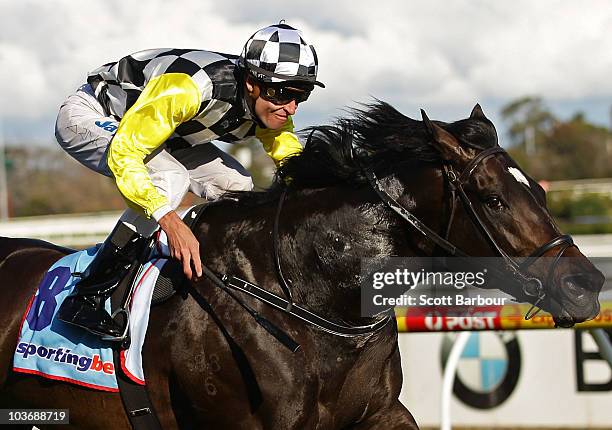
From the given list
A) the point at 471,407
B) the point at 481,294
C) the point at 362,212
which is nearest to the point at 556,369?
the point at 471,407

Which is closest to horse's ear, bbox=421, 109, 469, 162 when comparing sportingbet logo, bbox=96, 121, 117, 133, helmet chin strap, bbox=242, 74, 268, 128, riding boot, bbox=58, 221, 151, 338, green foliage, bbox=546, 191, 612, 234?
helmet chin strap, bbox=242, 74, 268, 128

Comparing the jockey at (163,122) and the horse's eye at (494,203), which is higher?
the jockey at (163,122)

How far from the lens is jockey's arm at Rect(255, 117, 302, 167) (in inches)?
146

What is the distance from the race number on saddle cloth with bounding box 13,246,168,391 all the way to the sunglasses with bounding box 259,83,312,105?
2.29 feet

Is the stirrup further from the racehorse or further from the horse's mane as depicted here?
the horse's mane

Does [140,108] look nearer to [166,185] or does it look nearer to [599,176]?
[166,185]

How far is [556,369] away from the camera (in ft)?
20.1

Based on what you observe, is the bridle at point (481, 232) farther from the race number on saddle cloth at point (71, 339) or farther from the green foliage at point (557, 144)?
the green foliage at point (557, 144)

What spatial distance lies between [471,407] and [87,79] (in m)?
3.71

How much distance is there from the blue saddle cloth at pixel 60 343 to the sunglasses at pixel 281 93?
944 millimetres

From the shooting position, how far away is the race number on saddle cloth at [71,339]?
3205mm

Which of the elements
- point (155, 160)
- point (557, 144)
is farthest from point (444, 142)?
point (557, 144)

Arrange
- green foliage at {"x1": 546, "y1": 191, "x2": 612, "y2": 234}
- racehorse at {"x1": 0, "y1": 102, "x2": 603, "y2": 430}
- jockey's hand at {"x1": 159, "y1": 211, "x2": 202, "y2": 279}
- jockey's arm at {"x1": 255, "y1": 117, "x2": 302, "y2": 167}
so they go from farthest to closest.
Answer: green foliage at {"x1": 546, "y1": 191, "x2": 612, "y2": 234} < jockey's arm at {"x1": 255, "y1": 117, "x2": 302, "y2": 167} < jockey's hand at {"x1": 159, "y1": 211, "x2": 202, "y2": 279} < racehorse at {"x1": 0, "y1": 102, "x2": 603, "y2": 430}

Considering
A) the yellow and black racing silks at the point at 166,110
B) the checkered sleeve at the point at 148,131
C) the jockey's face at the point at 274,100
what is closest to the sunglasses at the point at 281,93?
the jockey's face at the point at 274,100
